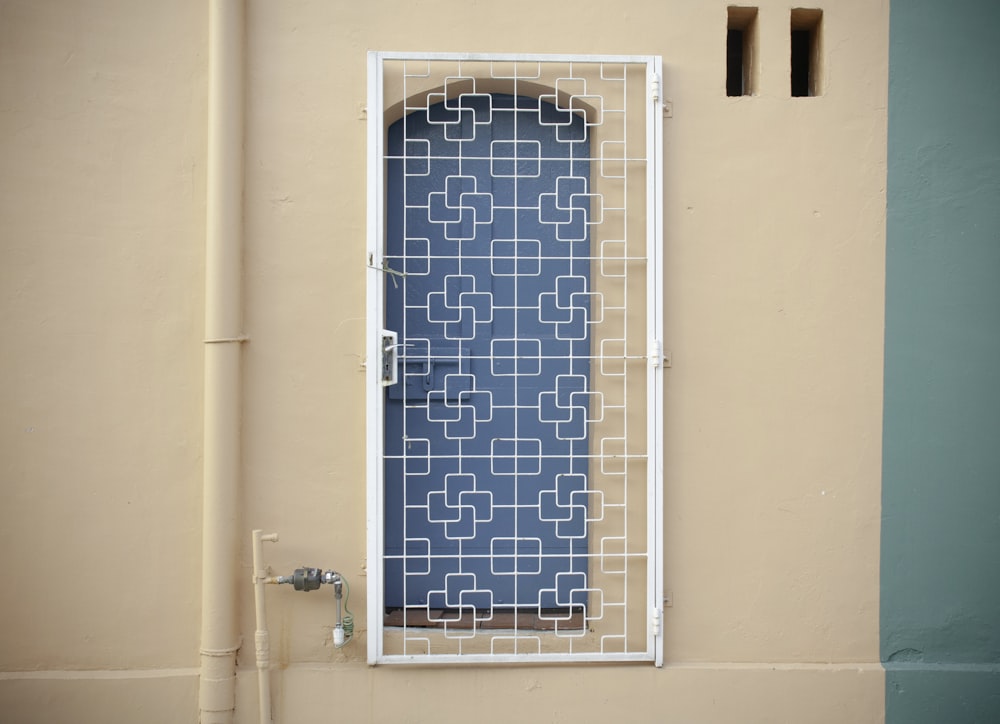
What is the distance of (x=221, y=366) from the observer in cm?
349

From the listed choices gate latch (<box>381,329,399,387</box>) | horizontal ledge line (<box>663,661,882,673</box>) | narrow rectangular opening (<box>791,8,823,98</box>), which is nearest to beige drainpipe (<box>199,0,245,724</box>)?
gate latch (<box>381,329,399,387</box>)

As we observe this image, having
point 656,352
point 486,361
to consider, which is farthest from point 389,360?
point 656,352

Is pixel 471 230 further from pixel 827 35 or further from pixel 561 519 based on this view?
pixel 827 35

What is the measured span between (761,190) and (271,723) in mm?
2890

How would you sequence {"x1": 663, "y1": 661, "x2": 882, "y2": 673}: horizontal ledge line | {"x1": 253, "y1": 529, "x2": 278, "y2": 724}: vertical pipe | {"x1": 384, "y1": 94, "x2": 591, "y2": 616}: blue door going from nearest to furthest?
{"x1": 253, "y1": 529, "x2": 278, "y2": 724}: vertical pipe, {"x1": 663, "y1": 661, "x2": 882, "y2": 673}: horizontal ledge line, {"x1": 384, "y1": 94, "x2": 591, "y2": 616}: blue door

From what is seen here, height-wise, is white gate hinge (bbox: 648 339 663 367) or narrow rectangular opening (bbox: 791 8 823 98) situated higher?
narrow rectangular opening (bbox: 791 8 823 98)

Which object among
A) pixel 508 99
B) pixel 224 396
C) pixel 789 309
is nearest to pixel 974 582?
pixel 789 309

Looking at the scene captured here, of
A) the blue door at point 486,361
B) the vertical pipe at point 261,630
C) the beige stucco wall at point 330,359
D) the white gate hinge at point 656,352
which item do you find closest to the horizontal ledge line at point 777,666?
the beige stucco wall at point 330,359

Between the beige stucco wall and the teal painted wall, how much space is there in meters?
0.09

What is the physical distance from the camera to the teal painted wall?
363 centimetres

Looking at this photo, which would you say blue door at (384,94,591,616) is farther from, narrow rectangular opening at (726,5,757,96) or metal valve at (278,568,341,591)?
narrow rectangular opening at (726,5,757,96)

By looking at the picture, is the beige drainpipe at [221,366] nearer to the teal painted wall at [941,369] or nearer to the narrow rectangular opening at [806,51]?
the narrow rectangular opening at [806,51]

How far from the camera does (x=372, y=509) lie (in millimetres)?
3498

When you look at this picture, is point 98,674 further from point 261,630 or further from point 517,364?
point 517,364
